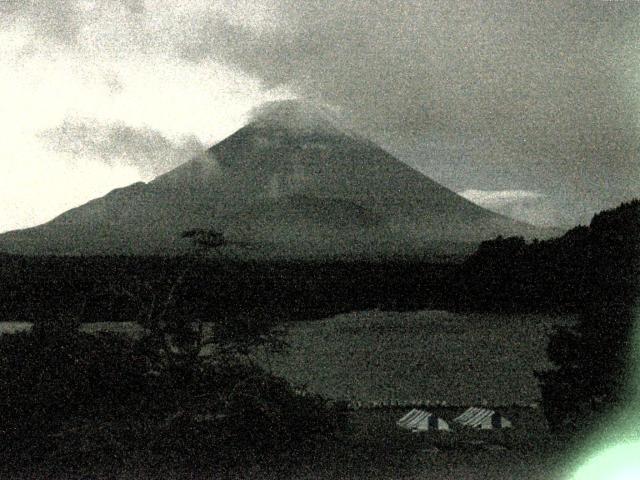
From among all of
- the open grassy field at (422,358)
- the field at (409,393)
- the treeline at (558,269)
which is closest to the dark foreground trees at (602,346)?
the treeline at (558,269)

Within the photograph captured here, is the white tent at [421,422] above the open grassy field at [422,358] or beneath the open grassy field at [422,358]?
above

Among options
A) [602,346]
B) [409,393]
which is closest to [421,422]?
[602,346]

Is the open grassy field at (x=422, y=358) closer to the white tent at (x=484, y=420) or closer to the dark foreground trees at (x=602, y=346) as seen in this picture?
the white tent at (x=484, y=420)

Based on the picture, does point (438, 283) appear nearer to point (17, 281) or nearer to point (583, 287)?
point (17, 281)

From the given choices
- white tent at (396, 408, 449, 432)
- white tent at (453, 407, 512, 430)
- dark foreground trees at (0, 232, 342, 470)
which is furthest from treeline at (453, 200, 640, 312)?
dark foreground trees at (0, 232, 342, 470)

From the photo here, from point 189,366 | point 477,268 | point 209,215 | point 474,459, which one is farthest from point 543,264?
point 209,215
